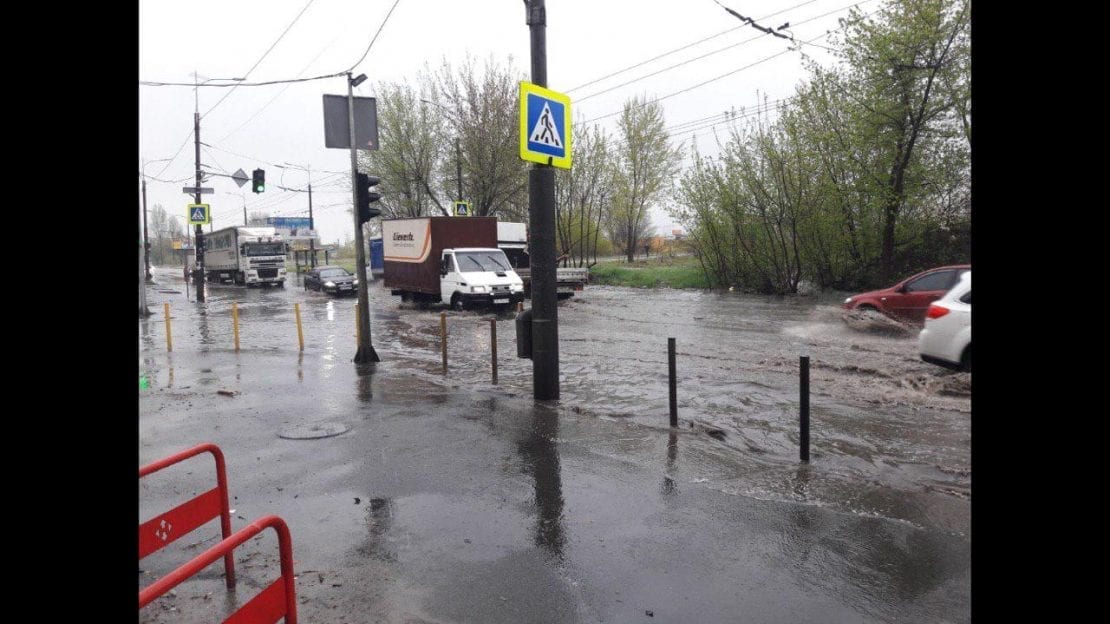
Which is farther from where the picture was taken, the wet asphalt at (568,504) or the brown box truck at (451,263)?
the brown box truck at (451,263)

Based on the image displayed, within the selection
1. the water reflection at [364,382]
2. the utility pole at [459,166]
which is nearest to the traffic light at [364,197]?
the water reflection at [364,382]

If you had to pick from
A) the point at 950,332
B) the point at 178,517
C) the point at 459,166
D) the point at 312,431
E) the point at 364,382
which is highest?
the point at 459,166

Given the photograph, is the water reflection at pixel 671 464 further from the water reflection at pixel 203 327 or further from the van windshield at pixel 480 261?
the van windshield at pixel 480 261

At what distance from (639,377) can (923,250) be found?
16816 mm

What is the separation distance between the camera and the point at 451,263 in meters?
24.1

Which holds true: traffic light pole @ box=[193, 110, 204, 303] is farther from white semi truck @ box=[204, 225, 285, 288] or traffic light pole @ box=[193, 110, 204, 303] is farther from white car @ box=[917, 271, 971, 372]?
white car @ box=[917, 271, 971, 372]

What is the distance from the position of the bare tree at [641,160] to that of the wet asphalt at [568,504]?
1403 inches

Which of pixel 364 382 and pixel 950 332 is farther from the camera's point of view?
pixel 364 382

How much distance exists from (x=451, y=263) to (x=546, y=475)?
18.3m

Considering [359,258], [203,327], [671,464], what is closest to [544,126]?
[671,464]

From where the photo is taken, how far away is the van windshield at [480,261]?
24.0 metres

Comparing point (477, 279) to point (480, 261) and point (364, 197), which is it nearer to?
point (480, 261)

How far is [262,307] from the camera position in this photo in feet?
94.6
